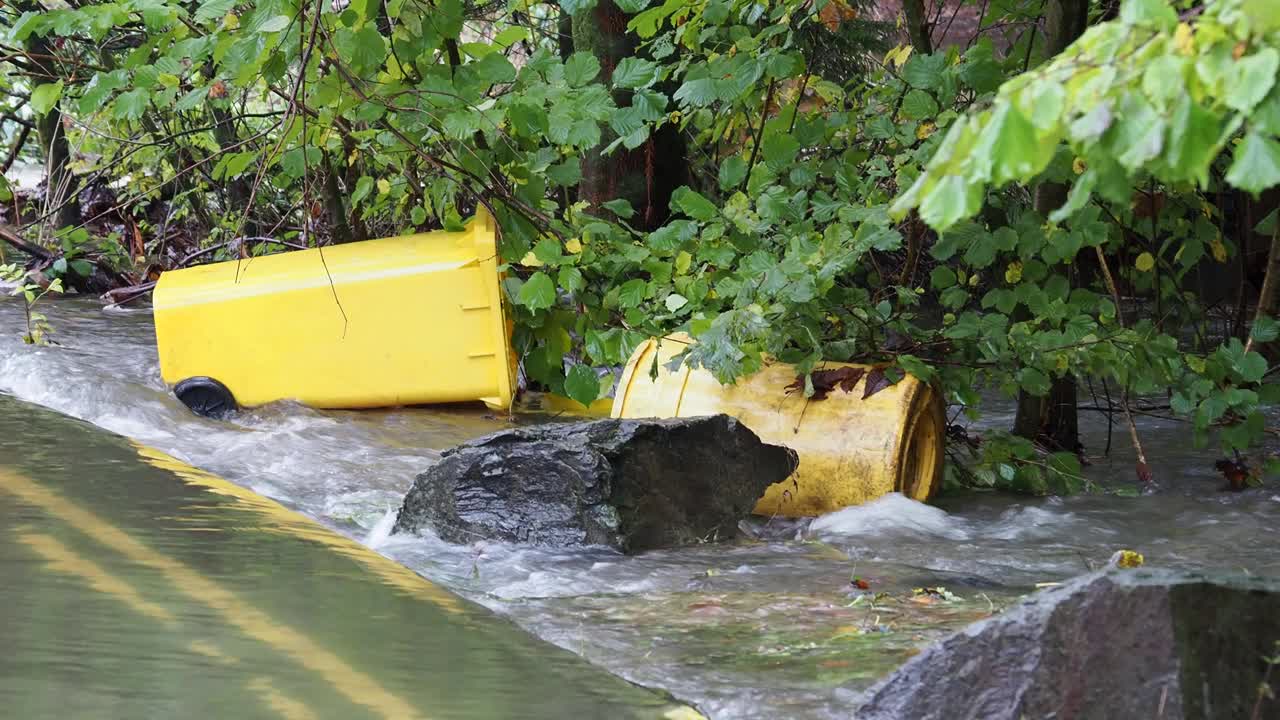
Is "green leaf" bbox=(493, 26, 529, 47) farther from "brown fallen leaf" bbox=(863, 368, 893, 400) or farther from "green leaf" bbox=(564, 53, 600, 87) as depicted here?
"brown fallen leaf" bbox=(863, 368, 893, 400)

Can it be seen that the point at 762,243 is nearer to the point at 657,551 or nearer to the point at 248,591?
the point at 657,551

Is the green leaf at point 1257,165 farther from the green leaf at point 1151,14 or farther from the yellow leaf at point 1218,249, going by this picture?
the yellow leaf at point 1218,249

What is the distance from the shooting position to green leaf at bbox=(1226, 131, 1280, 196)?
1.33m

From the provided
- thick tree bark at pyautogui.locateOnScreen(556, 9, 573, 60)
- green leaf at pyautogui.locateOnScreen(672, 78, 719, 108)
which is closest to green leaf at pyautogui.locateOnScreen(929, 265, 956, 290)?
green leaf at pyautogui.locateOnScreen(672, 78, 719, 108)

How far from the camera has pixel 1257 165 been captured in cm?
134

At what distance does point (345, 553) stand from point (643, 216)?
10.6ft

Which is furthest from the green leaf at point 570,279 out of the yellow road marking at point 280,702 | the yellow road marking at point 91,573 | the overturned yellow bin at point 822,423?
the yellow road marking at point 280,702

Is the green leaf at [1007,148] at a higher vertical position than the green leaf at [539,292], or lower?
higher

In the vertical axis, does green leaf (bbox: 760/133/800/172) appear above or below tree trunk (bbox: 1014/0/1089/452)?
above

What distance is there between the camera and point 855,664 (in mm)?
2406

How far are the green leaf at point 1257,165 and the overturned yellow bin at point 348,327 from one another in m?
3.74

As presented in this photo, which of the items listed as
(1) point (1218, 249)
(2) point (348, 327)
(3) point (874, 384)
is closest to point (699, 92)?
(3) point (874, 384)

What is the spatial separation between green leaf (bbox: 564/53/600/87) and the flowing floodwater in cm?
144

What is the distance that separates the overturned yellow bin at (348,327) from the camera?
16.2 ft
